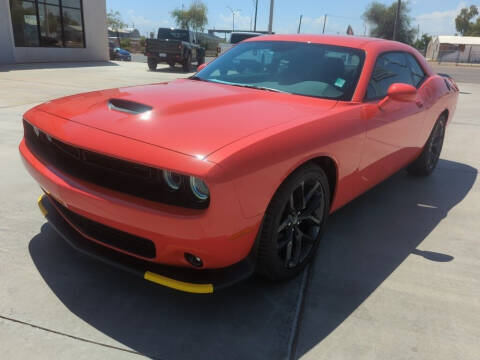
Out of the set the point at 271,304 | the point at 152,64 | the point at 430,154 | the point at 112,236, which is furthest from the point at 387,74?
the point at 152,64

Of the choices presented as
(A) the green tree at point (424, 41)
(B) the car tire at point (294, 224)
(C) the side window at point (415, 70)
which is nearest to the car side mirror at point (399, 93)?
(B) the car tire at point (294, 224)

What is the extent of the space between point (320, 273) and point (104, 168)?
1505mm

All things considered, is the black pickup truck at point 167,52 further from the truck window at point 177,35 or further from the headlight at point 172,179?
the headlight at point 172,179

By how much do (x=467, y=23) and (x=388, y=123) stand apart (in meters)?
121

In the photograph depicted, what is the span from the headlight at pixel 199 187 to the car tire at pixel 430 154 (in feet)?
10.8

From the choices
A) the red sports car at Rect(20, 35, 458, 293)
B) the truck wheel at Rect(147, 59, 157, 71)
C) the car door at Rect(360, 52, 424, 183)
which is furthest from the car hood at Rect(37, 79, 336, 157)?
the truck wheel at Rect(147, 59, 157, 71)

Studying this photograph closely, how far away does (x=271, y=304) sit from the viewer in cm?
236

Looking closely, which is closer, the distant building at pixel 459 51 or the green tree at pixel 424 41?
the distant building at pixel 459 51

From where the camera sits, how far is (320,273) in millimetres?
2689

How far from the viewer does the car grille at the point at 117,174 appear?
1938mm

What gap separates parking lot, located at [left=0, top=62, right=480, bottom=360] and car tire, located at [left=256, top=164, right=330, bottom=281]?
0.15m

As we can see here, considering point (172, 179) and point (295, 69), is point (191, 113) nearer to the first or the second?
point (172, 179)

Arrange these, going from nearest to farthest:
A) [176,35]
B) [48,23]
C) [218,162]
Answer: [218,162]
[48,23]
[176,35]

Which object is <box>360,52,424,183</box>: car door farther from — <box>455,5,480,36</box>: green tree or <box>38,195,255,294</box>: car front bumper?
<box>455,5,480,36</box>: green tree
